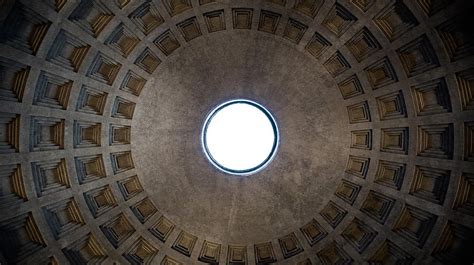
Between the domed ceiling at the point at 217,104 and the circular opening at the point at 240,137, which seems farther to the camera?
A: the circular opening at the point at 240,137

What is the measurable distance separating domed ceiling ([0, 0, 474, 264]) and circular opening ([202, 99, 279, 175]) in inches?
17.8

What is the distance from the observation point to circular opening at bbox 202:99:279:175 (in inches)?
864

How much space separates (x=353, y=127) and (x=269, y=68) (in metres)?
4.79

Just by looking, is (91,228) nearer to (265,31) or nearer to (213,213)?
(213,213)

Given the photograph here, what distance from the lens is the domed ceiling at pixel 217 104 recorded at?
17.0 metres

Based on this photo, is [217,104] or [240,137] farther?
[240,137]

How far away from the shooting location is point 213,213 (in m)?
22.2

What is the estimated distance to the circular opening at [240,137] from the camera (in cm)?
2195

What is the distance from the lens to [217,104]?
21.4m

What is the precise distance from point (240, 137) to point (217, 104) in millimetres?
5146

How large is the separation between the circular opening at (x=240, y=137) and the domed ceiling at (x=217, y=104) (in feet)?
1.48

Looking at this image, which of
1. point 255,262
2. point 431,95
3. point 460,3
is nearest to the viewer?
point 460,3

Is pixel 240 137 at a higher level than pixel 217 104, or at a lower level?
lower

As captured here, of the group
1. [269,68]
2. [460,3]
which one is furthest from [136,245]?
[460,3]
